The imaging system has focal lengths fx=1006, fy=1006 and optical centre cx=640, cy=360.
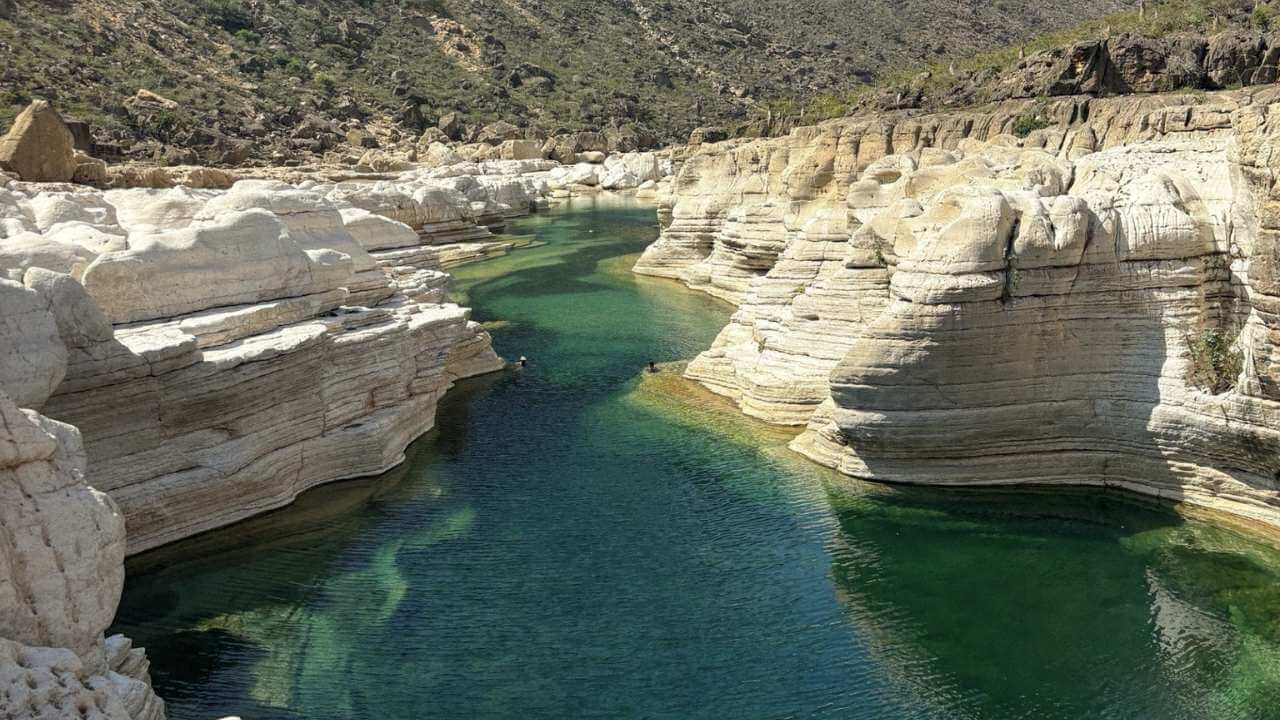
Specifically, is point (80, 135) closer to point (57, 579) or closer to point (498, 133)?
point (498, 133)

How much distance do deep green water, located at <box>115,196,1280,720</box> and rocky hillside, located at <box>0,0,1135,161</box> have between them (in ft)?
160

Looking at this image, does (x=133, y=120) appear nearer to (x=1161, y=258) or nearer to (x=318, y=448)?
(x=318, y=448)

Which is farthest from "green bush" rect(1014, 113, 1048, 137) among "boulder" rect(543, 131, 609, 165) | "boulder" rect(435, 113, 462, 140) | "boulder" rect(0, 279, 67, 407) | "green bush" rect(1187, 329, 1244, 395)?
"boulder" rect(435, 113, 462, 140)

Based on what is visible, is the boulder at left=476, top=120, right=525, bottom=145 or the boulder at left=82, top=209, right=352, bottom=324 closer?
the boulder at left=82, top=209, right=352, bottom=324

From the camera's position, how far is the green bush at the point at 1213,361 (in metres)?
15.6

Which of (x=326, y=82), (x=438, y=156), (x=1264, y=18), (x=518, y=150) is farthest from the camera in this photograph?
(x=326, y=82)

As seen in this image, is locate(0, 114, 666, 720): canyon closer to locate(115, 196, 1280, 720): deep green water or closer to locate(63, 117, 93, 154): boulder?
locate(115, 196, 1280, 720): deep green water

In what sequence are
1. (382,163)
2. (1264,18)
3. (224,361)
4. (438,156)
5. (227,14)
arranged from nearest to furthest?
1. (224,361)
2. (1264,18)
3. (382,163)
4. (438,156)
5. (227,14)

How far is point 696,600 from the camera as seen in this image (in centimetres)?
1435

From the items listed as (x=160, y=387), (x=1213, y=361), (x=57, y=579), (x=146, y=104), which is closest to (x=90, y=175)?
(x=146, y=104)

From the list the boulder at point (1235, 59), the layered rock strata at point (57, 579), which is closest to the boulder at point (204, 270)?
the layered rock strata at point (57, 579)

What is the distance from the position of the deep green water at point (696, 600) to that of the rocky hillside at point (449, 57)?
48.8m

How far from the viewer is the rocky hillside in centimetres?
6781

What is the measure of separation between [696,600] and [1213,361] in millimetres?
9009
